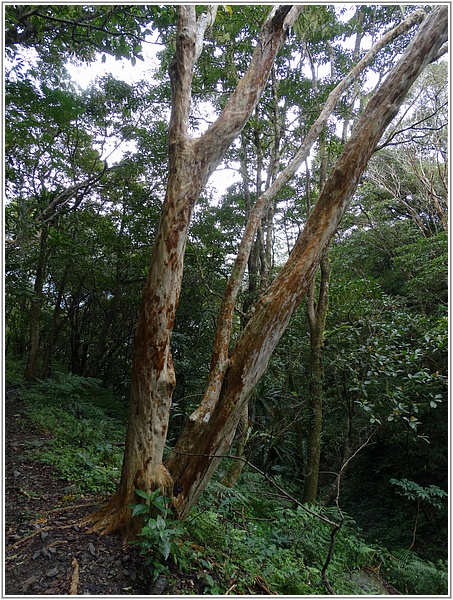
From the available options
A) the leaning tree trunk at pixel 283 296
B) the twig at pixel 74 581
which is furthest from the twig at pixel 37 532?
the leaning tree trunk at pixel 283 296

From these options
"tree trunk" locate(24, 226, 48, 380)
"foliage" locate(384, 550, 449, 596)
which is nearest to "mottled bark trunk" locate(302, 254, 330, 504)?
"foliage" locate(384, 550, 449, 596)

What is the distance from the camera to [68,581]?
2.17m

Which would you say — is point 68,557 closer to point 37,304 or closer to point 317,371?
point 317,371

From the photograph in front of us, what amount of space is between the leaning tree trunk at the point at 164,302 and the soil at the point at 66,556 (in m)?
0.16

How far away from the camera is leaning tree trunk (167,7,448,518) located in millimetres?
2656

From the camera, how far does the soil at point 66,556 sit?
218 centimetres

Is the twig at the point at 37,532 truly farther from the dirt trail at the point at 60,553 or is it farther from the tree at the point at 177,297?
the tree at the point at 177,297

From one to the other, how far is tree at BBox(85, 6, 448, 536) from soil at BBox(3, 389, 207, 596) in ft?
0.59

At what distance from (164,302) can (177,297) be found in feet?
0.39

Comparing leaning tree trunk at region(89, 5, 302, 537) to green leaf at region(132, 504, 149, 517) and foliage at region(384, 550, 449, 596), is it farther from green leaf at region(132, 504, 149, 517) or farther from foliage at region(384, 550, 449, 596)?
foliage at region(384, 550, 449, 596)

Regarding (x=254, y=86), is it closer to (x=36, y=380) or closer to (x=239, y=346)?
(x=239, y=346)

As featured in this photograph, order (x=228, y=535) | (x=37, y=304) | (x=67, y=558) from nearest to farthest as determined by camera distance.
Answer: (x=67, y=558)
(x=228, y=535)
(x=37, y=304)

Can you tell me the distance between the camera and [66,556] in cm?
235

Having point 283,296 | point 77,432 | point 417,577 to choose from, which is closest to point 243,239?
point 283,296
